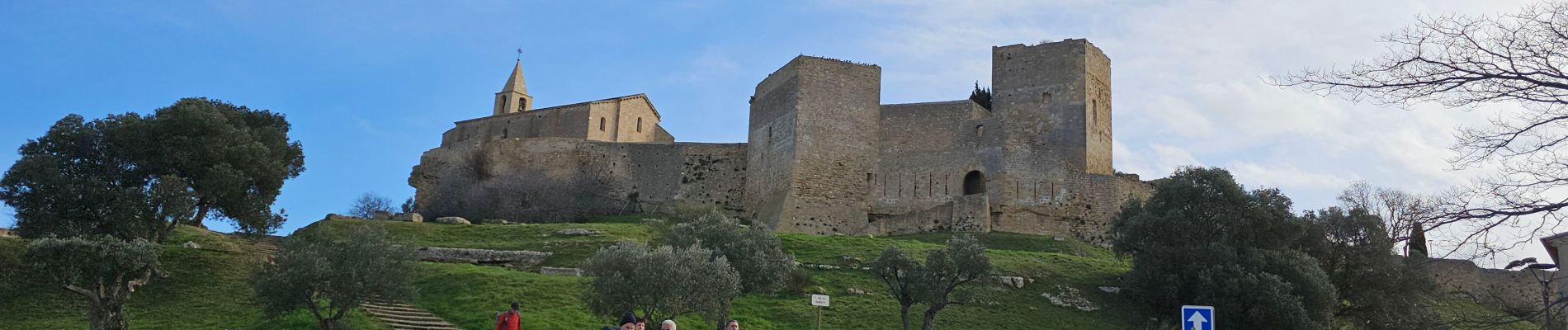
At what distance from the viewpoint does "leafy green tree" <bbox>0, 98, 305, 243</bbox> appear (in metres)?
30.6

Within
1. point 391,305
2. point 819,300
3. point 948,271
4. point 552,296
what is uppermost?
point 948,271

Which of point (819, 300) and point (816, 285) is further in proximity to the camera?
point (816, 285)

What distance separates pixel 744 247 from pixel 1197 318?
56.2ft

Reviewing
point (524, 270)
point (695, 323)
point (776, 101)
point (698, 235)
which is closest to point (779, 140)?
point (776, 101)

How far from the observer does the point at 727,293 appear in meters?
24.0

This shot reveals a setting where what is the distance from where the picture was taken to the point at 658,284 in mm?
22656

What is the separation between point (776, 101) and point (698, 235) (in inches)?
875

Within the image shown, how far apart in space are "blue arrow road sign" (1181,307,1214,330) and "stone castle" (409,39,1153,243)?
32534mm

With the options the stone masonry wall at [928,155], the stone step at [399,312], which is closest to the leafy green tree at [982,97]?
the stone masonry wall at [928,155]

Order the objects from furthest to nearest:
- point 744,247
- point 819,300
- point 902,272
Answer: point 744,247, point 902,272, point 819,300

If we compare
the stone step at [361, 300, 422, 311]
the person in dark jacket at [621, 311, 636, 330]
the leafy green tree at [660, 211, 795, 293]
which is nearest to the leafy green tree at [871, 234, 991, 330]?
the leafy green tree at [660, 211, 795, 293]

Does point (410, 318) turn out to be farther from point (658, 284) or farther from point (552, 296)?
point (658, 284)

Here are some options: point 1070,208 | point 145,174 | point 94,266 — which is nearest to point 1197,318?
point 94,266

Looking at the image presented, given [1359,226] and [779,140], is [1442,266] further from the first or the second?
[779,140]
